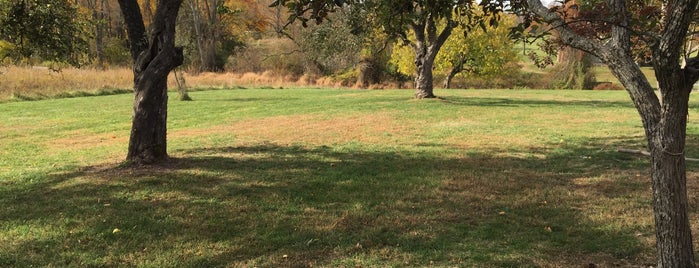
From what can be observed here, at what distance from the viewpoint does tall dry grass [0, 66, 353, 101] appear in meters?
27.9

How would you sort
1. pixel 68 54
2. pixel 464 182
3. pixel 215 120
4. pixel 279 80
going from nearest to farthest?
1. pixel 464 182
2. pixel 68 54
3. pixel 215 120
4. pixel 279 80

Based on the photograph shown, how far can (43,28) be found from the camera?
30.1ft

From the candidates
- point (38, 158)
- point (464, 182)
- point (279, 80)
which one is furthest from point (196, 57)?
point (464, 182)

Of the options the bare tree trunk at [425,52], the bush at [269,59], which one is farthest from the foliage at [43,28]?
the bush at [269,59]

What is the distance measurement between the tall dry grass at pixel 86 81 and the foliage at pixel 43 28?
11.7 meters

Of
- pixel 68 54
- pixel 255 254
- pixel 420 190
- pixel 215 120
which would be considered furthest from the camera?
pixel 215 120

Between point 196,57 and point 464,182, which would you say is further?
point 196,57

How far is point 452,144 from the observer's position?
1145 centimetres

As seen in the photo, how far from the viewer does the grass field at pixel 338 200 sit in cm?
475

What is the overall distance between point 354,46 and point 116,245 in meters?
15.6

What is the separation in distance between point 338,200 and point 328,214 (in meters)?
0.63

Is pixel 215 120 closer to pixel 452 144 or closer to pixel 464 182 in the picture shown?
pixel 452 144

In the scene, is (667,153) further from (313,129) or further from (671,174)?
(313,129)

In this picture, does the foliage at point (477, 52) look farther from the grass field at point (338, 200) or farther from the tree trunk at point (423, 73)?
the grass field at point (338, 200)
